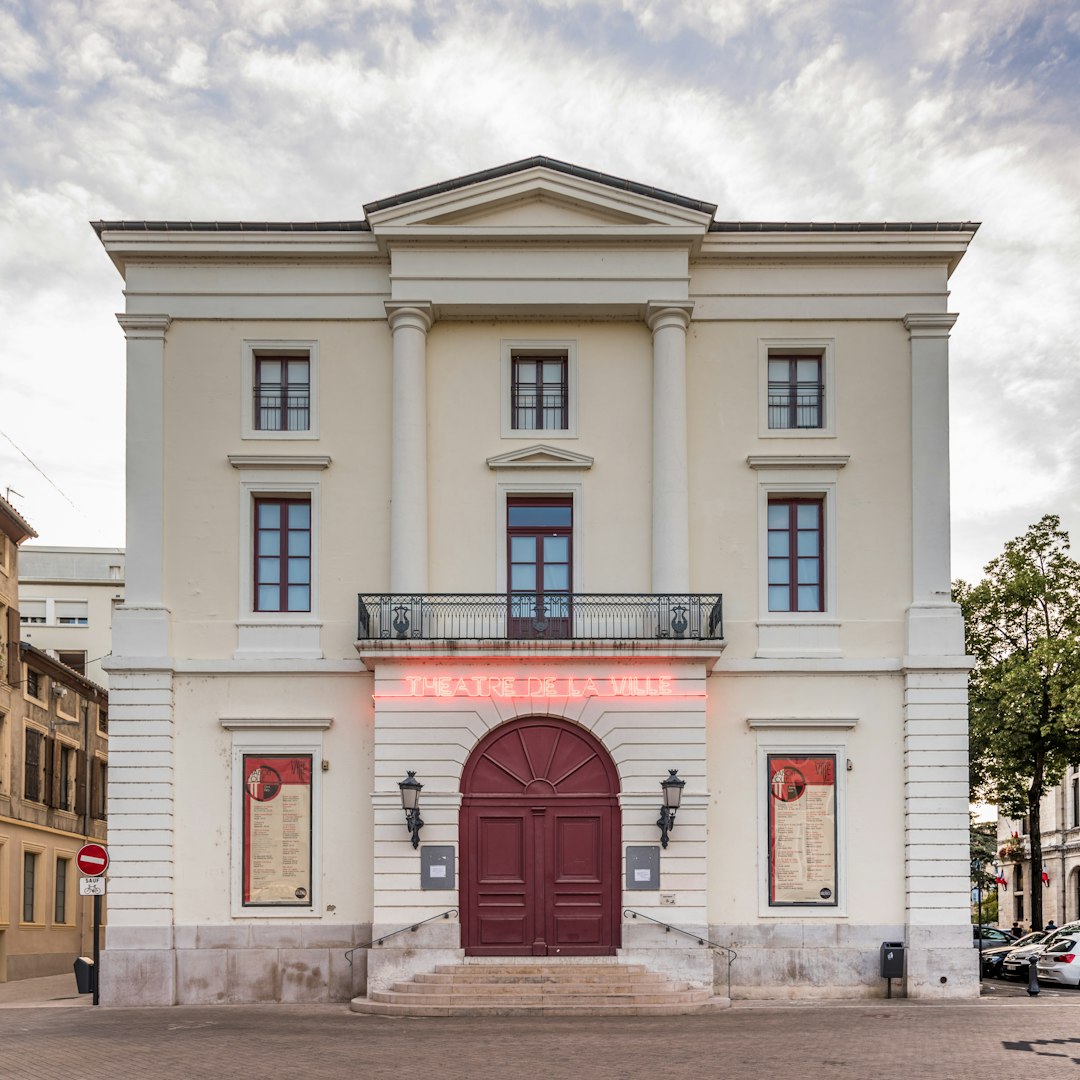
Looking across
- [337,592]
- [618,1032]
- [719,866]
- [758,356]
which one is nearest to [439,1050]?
[618,1032]

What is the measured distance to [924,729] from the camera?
25.9 metres

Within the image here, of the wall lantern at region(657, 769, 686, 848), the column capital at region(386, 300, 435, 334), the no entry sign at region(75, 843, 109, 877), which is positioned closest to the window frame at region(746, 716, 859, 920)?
the wall lantern at region(657, 769, 686, 848)

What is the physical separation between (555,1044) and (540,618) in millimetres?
8431

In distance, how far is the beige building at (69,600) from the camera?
61.8m

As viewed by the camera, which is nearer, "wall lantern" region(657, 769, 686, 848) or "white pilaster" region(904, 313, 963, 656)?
"wall lantern" region(657, 769, 686, 848)

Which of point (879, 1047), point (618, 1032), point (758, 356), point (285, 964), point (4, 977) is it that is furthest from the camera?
point (4, 977)

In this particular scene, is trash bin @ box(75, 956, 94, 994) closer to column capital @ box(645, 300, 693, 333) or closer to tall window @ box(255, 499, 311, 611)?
tall window @ box(255, 499, 311, 611)

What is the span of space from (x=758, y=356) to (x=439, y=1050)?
14077mm

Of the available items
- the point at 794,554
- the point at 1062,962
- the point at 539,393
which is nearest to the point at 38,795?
the point at 539,393

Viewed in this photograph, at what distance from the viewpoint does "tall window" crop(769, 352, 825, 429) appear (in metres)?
27.3

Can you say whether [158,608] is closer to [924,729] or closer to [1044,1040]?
[924,729]

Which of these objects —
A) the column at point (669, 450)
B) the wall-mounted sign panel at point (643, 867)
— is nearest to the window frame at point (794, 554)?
the column at point (669, 450)

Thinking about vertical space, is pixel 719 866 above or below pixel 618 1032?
above

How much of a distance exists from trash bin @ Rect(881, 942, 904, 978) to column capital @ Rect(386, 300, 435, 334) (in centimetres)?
1382
